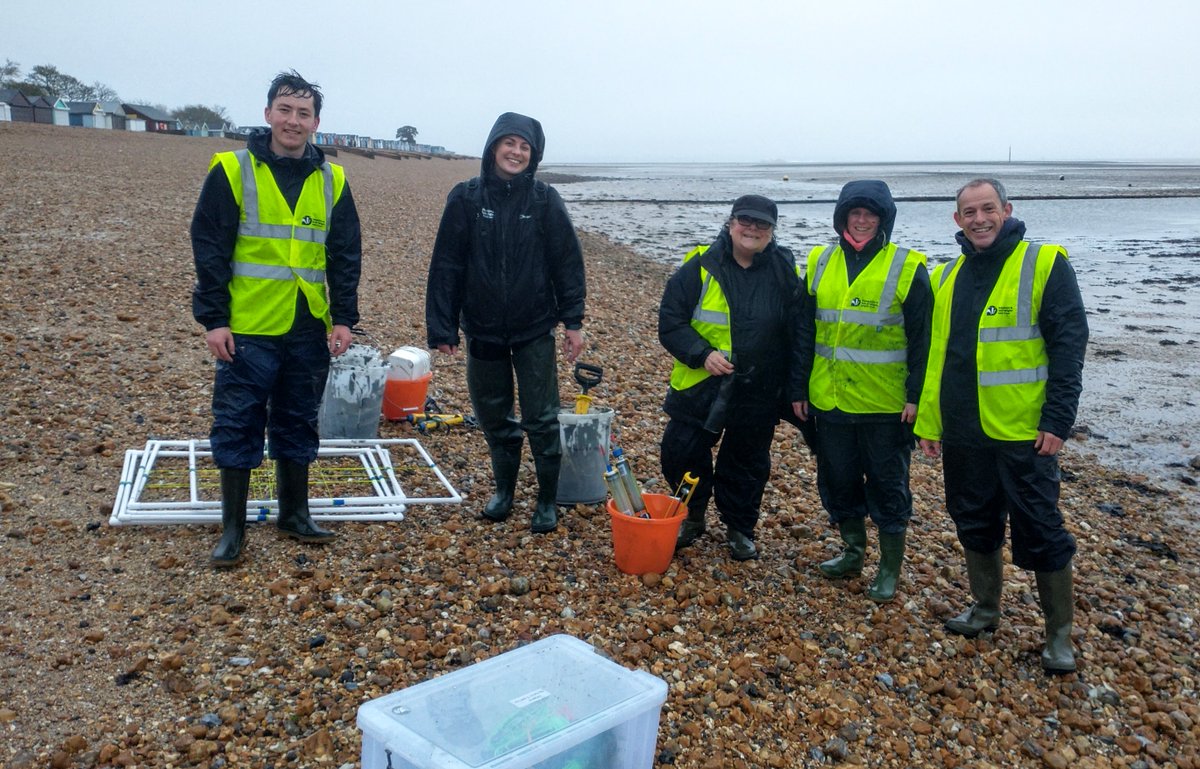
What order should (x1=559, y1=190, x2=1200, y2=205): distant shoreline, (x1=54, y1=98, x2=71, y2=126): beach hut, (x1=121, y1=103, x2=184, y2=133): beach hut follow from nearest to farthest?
1. (x1=559, y1=190, x2=1200, y2=205): distant shoreline
2. (x1=54, y1=98, x2=71, y2=126): beach hut
3. (x1=121, y1=103, x2=184, y2=133): beach hut

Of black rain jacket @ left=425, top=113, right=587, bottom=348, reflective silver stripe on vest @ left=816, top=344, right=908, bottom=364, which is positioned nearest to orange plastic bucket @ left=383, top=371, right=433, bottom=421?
black rain jacket @ left=425, top=113, right=587, bottom=348

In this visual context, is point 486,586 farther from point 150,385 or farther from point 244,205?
point 150,385

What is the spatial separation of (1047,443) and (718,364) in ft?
4.94

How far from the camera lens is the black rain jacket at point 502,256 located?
4895 millimetres

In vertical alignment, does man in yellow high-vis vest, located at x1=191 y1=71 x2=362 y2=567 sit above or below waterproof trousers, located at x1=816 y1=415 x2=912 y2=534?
above

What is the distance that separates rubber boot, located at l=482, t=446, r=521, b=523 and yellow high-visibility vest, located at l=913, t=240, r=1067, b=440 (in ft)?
8.47

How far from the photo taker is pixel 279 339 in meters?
4.49

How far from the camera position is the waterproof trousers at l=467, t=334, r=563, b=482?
16.8 ft

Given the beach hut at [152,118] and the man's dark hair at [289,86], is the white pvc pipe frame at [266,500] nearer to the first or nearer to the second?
the man's dark hair at [289,86]

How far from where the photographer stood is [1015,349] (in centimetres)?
392

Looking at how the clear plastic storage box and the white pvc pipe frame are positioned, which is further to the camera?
the white pvc pipe frame

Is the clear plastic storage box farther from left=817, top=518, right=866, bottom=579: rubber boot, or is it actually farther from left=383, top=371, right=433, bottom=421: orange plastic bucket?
left=383, top=371, right=433, bottom=421: orange plastic bucket

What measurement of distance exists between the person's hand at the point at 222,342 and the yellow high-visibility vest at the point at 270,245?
8 centimetres

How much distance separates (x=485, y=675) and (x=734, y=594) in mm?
2079
